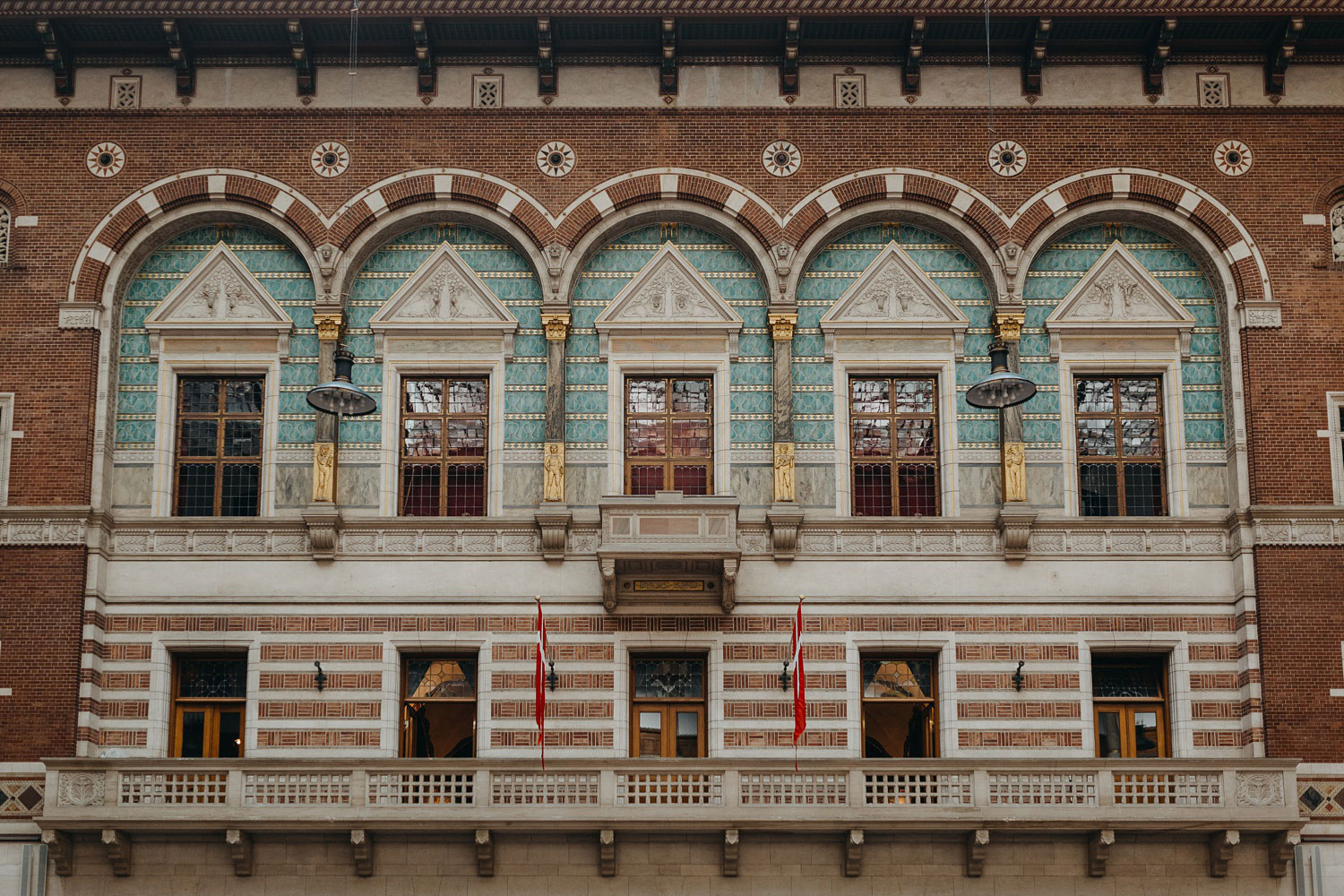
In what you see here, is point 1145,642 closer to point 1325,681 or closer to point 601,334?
point 1325,681

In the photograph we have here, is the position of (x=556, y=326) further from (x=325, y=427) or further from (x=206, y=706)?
(x=206, y=706)

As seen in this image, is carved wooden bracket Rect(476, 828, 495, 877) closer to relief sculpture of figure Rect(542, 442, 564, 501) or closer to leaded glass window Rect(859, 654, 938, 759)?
relief sculpture of figure Rect(542, 442, 564, 501)

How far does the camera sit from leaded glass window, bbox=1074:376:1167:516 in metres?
28.5

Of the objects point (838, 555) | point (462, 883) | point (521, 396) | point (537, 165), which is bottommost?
point (462, 883)

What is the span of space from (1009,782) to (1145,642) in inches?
137

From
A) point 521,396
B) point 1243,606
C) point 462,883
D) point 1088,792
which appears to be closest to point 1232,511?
point 1243,606

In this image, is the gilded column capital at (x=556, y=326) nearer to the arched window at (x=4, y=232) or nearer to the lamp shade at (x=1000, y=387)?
the lamp shade at (x=1000, y=387)

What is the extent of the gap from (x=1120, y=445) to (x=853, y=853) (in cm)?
802

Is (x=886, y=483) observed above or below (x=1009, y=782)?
above

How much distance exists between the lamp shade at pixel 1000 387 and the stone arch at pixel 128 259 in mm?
10872

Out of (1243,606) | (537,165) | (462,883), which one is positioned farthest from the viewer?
(537,165)

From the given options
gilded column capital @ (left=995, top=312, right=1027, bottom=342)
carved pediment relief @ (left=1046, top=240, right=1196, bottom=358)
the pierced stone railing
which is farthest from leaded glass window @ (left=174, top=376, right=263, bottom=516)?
carved pediment relief @ (left=1046, top=240, right=1196, bottom=358)

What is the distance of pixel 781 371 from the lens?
1119 inches

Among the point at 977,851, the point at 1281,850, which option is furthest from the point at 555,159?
the point at 1281,850
